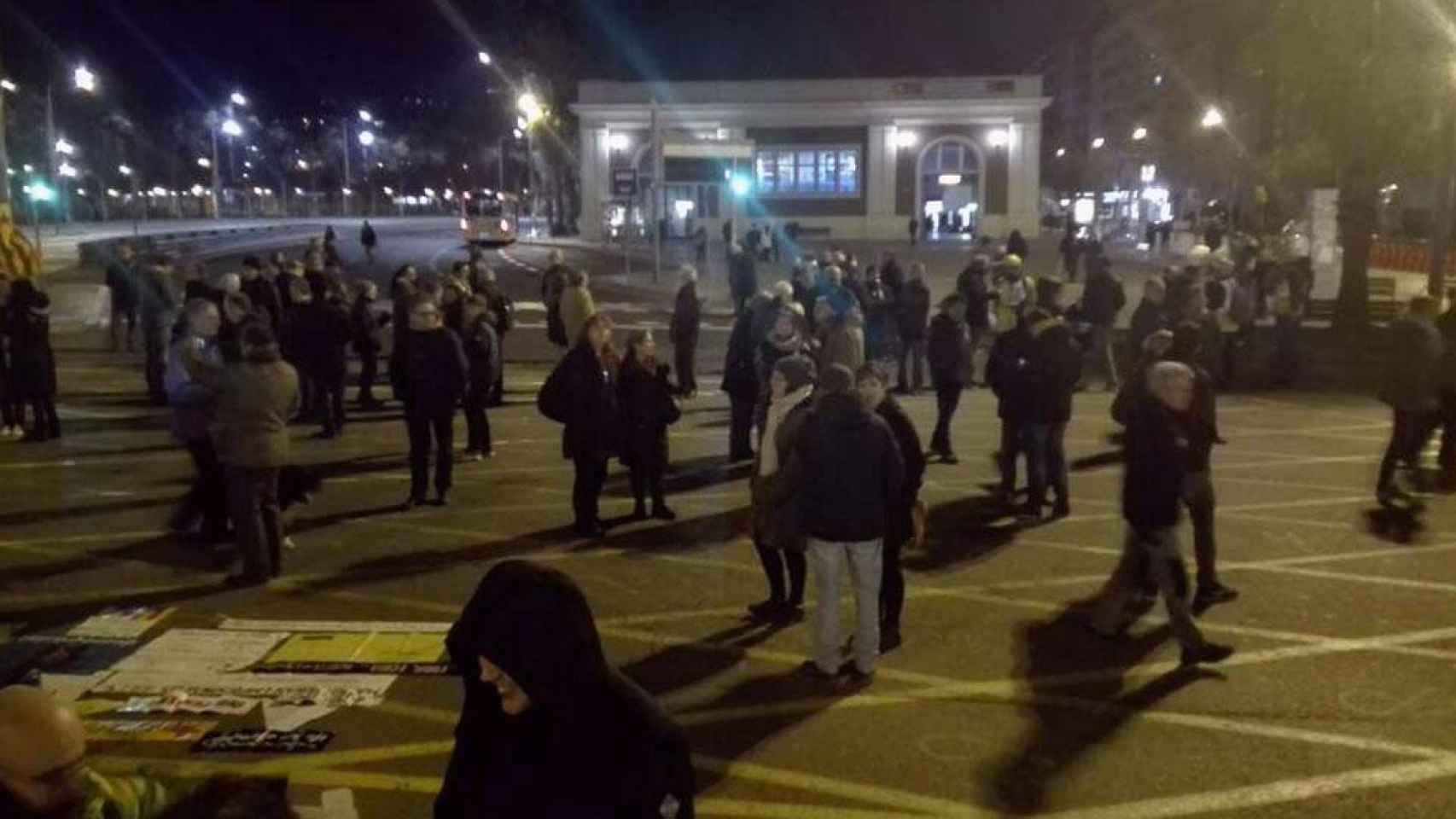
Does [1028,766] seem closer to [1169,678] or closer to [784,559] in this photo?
[1169,678]

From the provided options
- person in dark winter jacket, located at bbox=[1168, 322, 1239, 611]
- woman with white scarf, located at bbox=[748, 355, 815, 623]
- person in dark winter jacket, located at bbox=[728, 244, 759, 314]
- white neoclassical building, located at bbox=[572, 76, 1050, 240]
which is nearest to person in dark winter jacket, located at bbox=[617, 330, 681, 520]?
woman with white scarf, located at bbox=[748, 355, 815, 623]

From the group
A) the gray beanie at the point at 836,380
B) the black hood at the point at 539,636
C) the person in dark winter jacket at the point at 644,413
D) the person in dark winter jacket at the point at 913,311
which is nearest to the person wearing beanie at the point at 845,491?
the gray beanie at the point at 836,380

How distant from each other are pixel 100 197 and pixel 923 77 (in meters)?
57.1

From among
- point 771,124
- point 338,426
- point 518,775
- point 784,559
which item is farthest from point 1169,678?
Answer: point 771,124

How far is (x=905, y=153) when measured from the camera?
58.0 metres

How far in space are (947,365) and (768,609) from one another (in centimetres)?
515

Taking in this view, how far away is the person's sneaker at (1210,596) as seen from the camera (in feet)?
28.7

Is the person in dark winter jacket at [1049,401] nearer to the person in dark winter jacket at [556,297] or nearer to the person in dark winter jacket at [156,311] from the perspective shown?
the person in dark winter jacket at [556,297]

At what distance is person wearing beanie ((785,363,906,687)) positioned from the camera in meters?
6.97

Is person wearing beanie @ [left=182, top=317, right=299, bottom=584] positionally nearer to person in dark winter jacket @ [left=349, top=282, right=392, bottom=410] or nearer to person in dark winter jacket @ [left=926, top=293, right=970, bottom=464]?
person in dark winter jacket @ [left=926, top=293, right=970, bottom=464]

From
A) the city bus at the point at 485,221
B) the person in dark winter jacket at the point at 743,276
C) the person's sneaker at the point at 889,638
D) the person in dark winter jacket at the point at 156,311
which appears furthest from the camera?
the city bus at the point at 485,221

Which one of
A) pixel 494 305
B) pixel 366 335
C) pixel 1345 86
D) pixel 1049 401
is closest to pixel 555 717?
pixel 1049 401

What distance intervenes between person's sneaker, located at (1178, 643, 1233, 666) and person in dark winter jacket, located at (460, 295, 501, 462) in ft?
23.8

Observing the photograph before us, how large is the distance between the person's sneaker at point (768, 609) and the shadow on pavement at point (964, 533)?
1.44 meters
